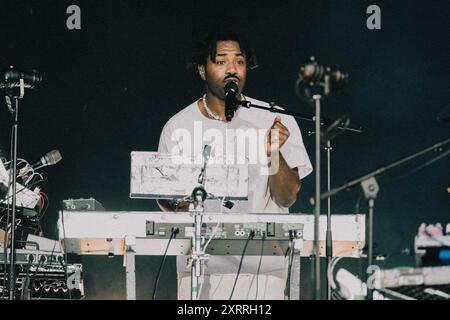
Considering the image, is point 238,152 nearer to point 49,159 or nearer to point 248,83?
point 248,83

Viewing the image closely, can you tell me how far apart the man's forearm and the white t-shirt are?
4 centimetres

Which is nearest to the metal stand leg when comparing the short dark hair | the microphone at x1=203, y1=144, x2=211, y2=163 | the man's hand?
the microphone at x1=203, y1=144, x2=211, y2=163

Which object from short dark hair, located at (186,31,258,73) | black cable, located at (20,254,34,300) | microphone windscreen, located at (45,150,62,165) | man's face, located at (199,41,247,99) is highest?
short dark hair, located at (186,31,258,73)

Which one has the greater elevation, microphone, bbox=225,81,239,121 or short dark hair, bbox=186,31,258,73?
short dark hair, bbox=186,31,258,73

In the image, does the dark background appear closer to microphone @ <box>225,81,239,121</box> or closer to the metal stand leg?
microphone @ <box>225,81,239,121</box>

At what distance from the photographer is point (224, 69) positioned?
209 inches

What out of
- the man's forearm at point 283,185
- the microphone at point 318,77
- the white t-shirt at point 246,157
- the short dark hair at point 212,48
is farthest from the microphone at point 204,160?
the short dark hair at point 212,48

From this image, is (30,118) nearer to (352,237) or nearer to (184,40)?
(184,40)

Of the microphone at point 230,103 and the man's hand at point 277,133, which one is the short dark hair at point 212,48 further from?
the man's hand at point 277,133

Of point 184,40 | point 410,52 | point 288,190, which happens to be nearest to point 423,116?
point 410,52

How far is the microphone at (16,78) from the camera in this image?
16.2 feet

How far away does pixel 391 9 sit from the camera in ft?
19.1

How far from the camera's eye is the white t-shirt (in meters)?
4.52

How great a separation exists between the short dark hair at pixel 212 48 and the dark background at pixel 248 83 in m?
0.09
